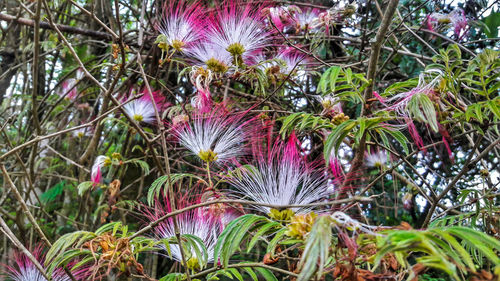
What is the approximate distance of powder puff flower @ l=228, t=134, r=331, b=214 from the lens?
4.01 feet

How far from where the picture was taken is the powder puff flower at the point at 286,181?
1.22m

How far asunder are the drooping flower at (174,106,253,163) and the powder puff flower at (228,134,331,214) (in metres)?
0.27

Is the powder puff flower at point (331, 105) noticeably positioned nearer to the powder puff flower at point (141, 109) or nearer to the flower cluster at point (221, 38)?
the flower cluster at point (221, 38)

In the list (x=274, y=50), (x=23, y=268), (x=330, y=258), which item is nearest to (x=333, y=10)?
(x=274, y=50)

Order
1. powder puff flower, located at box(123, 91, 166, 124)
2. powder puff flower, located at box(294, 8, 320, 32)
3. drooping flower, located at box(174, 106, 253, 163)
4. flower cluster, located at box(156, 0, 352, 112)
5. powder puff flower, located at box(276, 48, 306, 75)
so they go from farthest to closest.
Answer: powder puff flower, located at box(123, 91, 166, 124) → powder puff flower, located at box(294, 8, 320, 32) → powder puff flower, located at box(276, 48, 306, 75) → flower cluster, located at box(156, 0, 352, 112) → drooping flower, located at box(174, 106, 253, 163)

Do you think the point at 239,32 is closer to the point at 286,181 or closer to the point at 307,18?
the point at 307,18

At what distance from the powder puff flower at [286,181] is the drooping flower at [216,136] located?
0.88 ft

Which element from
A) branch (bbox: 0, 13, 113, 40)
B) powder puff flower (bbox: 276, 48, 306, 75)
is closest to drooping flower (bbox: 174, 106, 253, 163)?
powder puff flower (bbox: 276, 48, 306, 75)

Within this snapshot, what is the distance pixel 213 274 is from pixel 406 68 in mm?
2281

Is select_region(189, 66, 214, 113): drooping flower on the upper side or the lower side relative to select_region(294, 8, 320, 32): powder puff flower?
lower

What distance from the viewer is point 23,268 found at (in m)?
1.49

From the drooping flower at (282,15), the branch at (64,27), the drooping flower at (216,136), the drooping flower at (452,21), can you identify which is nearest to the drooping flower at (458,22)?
the drooping flower at (452,21)

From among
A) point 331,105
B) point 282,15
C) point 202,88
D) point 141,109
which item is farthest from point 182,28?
point 331,105

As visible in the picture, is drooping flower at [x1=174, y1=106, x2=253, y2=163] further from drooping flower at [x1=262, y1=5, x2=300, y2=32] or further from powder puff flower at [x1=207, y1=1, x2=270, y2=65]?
drooping flower at [x1=262, y1=5, x2=300, y2=32]
